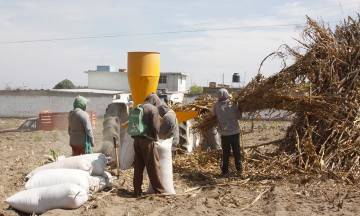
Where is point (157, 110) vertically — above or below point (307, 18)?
below

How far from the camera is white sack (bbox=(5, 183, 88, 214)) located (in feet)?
21.8

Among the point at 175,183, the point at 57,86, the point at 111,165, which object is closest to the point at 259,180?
the point at 175,183

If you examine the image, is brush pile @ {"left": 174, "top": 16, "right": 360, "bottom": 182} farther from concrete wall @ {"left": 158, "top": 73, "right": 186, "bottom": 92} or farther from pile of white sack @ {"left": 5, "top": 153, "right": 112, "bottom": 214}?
concrete wall @ {"left": 158, "top": 73, "right": 186, "bottom": 92}

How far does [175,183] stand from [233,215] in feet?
6.99

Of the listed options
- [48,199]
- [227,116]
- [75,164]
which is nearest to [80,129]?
[75,164]

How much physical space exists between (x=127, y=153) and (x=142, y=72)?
1.48m

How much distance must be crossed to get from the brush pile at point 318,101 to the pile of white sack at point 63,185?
2.90 metres

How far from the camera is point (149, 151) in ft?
24.7

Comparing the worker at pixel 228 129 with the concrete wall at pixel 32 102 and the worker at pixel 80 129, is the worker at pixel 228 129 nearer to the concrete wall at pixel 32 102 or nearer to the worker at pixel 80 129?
the worker at pixel 80 129

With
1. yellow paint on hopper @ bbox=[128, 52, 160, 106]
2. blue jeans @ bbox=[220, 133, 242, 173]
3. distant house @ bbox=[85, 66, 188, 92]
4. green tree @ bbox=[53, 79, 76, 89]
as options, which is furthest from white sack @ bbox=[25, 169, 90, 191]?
green tree @ bbox=[53, 79, 76, 89]

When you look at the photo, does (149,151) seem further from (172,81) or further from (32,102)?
(172,81)

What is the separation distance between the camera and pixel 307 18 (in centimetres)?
962

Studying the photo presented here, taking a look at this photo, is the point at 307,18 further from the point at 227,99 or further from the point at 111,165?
the point at 111,165

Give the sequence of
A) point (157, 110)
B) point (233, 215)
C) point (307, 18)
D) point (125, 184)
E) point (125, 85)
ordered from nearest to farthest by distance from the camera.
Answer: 1. point (233, 215)
2. point (157, 110)
3. point (125, 184)
4. point (307, 18)
5. point (125, 85)
